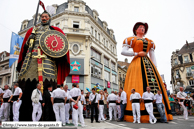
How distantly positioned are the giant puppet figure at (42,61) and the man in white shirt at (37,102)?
22cm

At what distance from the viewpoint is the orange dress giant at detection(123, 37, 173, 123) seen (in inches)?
249

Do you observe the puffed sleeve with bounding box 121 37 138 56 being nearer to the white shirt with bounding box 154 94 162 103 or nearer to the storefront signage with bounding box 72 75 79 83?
the white shirt with bounding box 154 94 162 103

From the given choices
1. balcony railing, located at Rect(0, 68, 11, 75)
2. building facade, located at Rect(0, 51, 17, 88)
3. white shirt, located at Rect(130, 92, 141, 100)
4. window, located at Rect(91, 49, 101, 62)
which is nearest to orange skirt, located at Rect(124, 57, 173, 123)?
white shirt, located at Rect(130, 92, 141, 100)

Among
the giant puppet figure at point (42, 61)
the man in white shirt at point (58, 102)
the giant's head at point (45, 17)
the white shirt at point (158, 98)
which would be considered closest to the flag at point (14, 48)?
the giant puppet figure at point (42, 61)

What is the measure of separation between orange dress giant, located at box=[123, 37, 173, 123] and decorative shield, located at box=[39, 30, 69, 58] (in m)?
3.01

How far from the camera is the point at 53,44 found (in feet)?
18.5

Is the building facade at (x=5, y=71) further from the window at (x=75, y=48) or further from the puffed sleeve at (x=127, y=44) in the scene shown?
the puffed sleeve at (x=127, y=44)

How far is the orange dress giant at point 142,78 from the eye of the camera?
632 cm

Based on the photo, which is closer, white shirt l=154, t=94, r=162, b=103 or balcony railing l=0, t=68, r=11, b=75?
white shirt l=154, t=94, r=162, b=103

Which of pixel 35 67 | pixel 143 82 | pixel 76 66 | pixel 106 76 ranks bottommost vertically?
pixel 143 82

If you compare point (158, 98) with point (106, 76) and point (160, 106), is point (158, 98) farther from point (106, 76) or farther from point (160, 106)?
point (106, 76)

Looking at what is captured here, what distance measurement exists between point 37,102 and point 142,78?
4.30 meters

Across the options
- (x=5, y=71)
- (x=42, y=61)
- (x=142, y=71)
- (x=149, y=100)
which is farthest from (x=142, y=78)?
(x=5, y=71)

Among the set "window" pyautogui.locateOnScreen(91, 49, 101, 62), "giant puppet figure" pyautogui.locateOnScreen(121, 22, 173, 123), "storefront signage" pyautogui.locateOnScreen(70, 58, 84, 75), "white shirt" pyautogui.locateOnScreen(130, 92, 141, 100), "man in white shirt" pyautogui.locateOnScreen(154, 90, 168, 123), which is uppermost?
"window" pyautogui.locateOnScreen(91, 49, 101, 62)
